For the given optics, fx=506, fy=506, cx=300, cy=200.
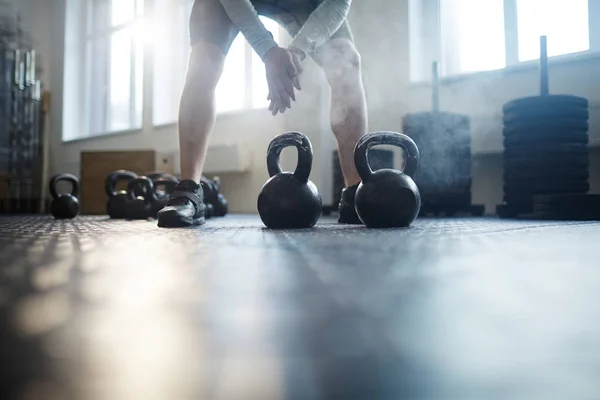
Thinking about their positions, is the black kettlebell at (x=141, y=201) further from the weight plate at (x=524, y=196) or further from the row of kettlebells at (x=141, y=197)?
the weight plate at (x=524, y=196)

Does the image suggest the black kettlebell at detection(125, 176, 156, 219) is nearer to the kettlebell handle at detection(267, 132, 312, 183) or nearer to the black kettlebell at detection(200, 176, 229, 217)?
the black kettlebell at detection(200, 176, 229, 217)

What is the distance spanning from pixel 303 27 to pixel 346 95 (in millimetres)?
274

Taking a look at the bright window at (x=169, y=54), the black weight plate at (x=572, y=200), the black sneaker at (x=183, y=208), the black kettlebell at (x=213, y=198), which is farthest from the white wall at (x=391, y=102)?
the black sneaker at (x=183, y=208)

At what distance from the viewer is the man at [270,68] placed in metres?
1.38

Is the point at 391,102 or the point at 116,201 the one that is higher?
the point at 391,102

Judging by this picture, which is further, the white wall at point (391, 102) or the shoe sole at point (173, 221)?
the white wall at point (391, 102)

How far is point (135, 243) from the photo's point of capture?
34.7 inches

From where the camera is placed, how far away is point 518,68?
9.47 ft

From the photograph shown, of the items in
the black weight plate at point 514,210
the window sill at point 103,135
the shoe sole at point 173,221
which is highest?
the window sill at point 103,135

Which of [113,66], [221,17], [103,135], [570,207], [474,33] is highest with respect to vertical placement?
[113,66]

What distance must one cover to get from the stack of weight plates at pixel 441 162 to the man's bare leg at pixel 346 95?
106 centimetres

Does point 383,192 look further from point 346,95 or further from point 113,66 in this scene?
point 113,66

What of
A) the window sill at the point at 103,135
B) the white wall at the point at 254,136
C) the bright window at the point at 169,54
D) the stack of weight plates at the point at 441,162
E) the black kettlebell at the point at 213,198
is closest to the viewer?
the black kettlebell at the point at 213,198

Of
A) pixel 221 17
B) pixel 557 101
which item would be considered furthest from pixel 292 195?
pixel 557 101
